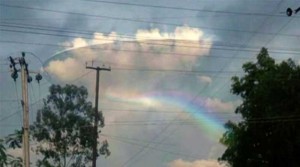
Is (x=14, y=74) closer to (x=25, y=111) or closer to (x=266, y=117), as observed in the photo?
(x=25, y=111)

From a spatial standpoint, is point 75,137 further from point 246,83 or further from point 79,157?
point 246,83

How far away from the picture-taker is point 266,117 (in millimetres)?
42938

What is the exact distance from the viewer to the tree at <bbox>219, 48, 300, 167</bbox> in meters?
42.2

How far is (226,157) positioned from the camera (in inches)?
1833

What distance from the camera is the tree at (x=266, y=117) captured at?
42156 mm

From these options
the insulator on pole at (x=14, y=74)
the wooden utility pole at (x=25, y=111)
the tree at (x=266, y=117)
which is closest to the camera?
the wooden utility pole at (x=25, y=111)

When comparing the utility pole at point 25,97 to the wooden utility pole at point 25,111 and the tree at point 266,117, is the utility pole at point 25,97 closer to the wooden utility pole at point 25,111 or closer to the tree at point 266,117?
the wooden utility pole at point 25,111

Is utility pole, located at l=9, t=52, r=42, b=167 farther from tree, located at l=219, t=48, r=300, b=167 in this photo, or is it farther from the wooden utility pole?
tree, located at l=219, t=48, r=300, b=167

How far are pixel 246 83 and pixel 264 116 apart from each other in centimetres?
410

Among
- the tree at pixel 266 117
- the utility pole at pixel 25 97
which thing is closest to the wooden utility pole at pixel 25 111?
the utility pole at pixel 25 97

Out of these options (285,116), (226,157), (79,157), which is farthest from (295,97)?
(79,157)

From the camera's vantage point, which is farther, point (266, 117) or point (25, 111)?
point (266, 117)

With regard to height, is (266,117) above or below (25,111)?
above

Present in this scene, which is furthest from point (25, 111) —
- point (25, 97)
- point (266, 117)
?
point (266, 117)
